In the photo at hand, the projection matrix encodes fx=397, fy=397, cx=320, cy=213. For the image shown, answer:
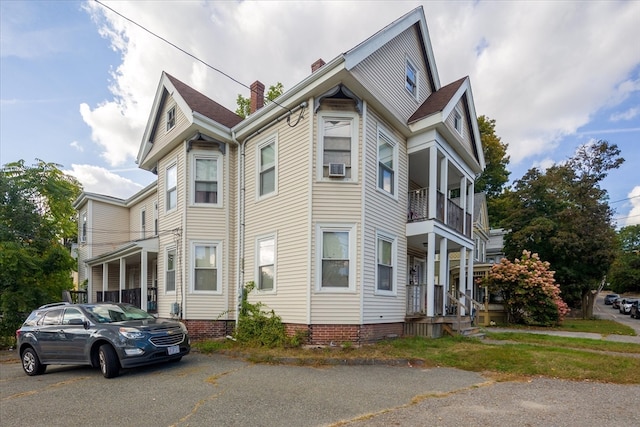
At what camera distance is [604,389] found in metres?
6.73

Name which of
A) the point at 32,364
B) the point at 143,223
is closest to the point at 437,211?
the point at 32,364

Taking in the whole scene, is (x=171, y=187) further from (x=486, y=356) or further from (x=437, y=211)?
(x=486, y=356)

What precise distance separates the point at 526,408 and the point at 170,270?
11.2 m

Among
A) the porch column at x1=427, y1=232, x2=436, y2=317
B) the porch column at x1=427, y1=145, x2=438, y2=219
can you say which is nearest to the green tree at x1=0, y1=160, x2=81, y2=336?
the porch column at x1=427, y1=232, x2=436, y2=317

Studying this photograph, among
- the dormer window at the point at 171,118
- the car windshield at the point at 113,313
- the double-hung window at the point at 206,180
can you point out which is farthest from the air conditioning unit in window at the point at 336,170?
the dormer window at the point at 171,118

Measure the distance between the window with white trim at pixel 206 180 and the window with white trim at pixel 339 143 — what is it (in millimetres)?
4288

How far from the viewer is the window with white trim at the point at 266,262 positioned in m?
11.3

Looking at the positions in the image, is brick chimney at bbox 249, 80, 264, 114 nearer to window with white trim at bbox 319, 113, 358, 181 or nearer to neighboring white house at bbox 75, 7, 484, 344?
neighboring white house at bbox 75, 7, 484, 344

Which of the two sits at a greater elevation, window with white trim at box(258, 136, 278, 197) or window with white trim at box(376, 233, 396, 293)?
window with white trim at box(258, 136, 278, 197)

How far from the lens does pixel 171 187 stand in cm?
1406

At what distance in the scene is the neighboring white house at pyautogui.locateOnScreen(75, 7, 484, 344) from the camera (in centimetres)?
1030

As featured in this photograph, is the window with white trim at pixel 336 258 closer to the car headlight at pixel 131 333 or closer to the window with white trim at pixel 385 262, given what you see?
the window with white trim at pixel 385 262

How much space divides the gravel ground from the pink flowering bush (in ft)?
43.5

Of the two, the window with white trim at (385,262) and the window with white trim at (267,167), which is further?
the window with white trim at (267,167)
